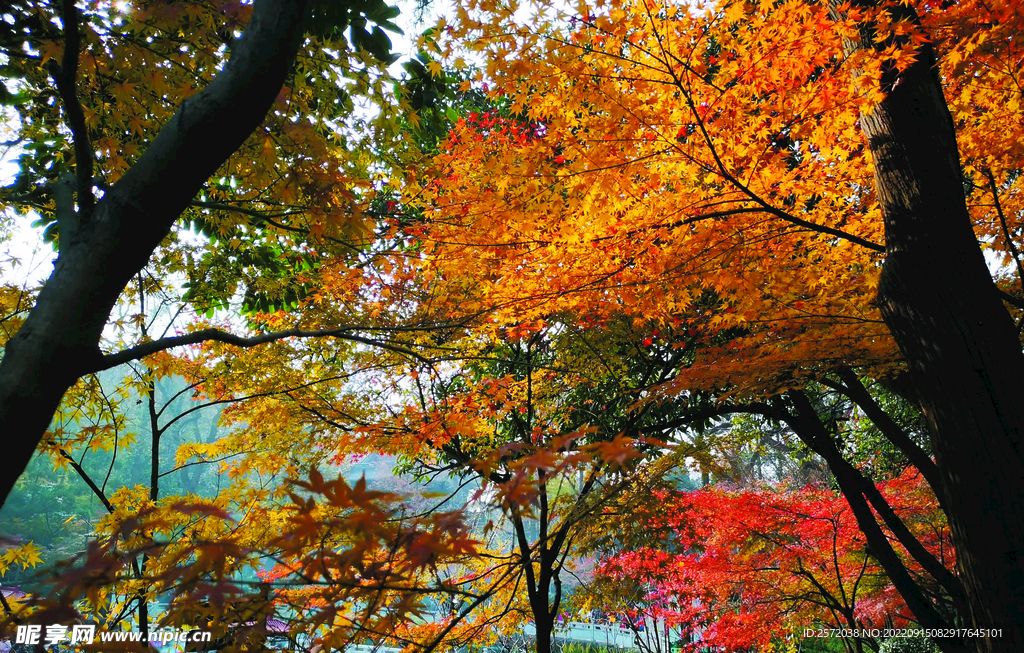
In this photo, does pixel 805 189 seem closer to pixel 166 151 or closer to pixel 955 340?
pixel 955 340

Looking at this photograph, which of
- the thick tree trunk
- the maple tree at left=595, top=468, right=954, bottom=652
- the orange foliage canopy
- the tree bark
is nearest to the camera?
the tree bark

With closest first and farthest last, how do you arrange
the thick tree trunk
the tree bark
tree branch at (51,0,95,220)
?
the tree bark → tree branch at (51,0,95,220) → the thick tree trunk

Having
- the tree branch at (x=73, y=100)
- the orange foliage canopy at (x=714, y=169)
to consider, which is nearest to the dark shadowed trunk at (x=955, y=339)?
the orange foliage canopy at (x=714, y=169)

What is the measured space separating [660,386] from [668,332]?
183 centimetres

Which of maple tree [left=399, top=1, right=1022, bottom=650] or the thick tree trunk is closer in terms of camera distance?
the thick tree trunk

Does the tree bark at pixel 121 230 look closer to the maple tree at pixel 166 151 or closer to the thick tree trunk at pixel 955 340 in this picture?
the maple tree at pixel 166 151

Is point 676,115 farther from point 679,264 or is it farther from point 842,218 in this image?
point 842,218

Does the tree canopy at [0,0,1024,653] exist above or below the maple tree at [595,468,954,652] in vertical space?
above

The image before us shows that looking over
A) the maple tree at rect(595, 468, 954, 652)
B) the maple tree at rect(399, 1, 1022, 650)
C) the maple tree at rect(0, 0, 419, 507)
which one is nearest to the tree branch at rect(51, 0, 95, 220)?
the maple tree at rect(0, 0, 419, 507)

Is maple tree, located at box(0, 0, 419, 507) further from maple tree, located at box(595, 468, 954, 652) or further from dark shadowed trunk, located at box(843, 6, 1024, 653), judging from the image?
maple tree, located at box(595, 468, 954, 652)

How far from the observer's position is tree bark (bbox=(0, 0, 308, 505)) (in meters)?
1.36

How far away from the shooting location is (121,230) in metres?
1.52

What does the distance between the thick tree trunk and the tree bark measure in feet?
10.5

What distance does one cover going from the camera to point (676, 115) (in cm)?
332
